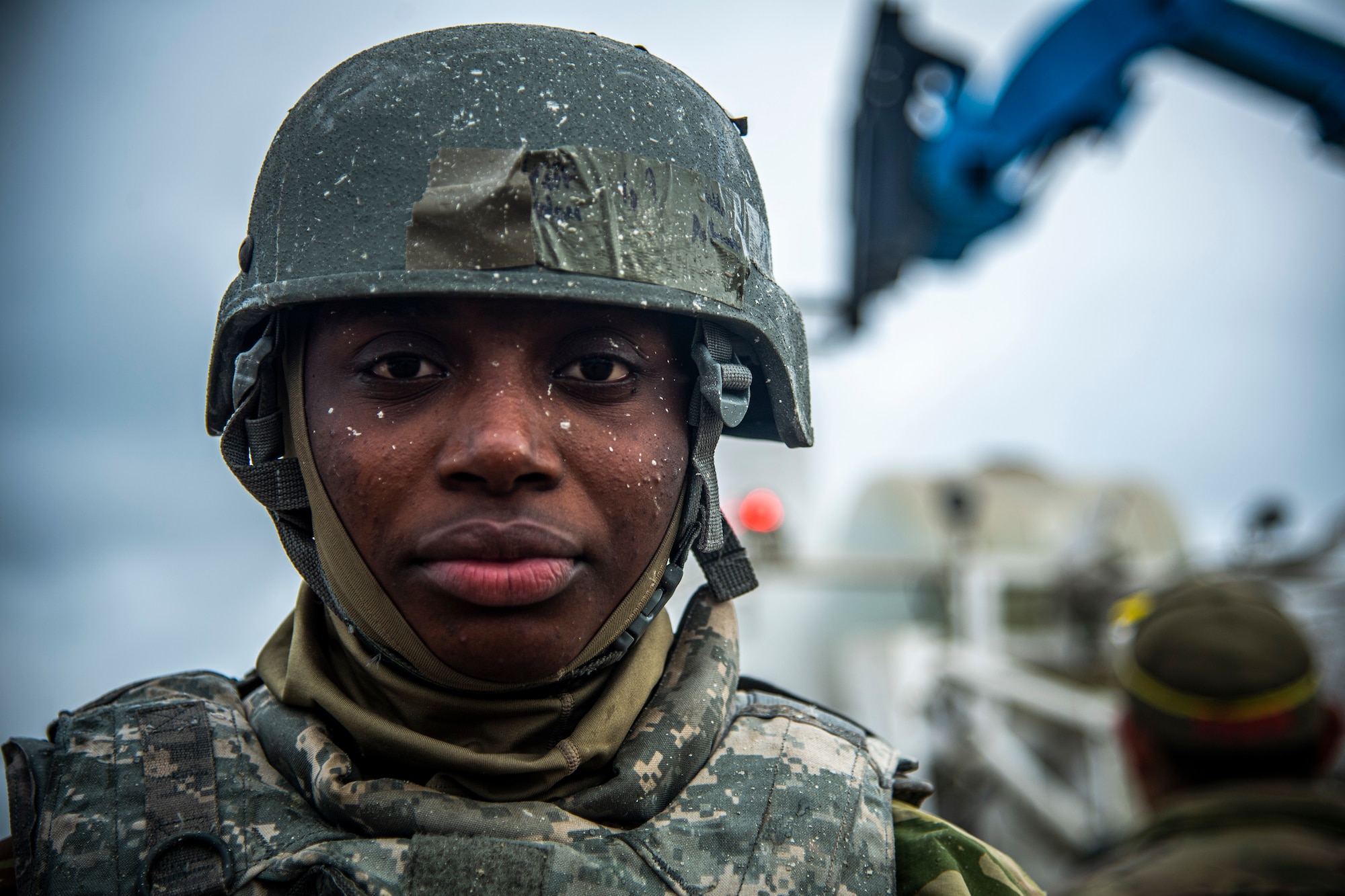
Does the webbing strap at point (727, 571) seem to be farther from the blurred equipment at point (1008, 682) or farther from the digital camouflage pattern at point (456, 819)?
the blurred equipment at point (1008, 682)

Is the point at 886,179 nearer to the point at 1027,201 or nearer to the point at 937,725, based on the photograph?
the point at 1027,201

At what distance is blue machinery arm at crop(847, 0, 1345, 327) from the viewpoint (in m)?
7.05

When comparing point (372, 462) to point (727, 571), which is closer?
point (372, 462)

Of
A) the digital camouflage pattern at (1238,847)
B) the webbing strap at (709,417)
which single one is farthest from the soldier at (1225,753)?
the webbing strap at (709,417)

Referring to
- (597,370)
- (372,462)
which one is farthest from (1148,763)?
(372,462)

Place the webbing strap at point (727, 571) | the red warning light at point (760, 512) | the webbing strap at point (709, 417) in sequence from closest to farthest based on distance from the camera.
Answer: the webbing strap at point (709, 417)
the webbing strap at point (727, 571)
the red warning light at point (760, 512)

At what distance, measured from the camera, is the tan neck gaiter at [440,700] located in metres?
1.64

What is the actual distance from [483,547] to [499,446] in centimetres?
17

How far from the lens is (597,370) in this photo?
1725 mm

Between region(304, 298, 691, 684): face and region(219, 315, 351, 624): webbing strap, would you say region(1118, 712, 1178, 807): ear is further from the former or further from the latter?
region(219, 315, 351, 624): webbing strap

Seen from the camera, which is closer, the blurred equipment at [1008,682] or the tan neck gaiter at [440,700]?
the tan neck gaiter at [440,700]

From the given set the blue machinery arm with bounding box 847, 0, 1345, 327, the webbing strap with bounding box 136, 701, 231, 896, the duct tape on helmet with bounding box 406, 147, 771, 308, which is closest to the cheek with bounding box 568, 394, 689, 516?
the duct tape on helmet with bounding box 406, 147, 771, 308

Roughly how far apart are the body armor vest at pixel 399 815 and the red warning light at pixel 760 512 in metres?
7.25

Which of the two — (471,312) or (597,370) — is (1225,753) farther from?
(471,312)
